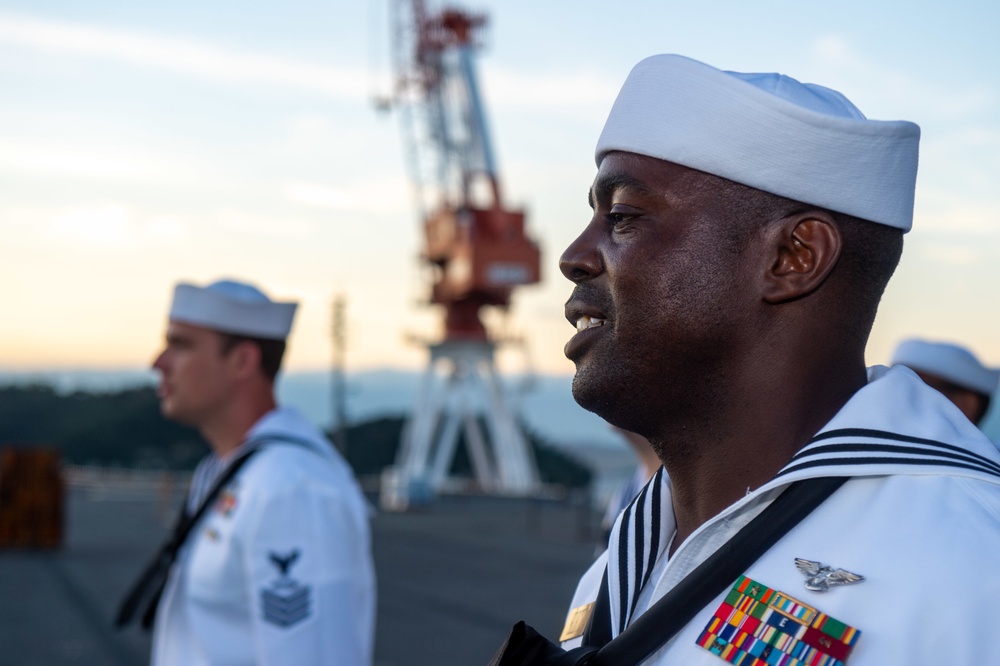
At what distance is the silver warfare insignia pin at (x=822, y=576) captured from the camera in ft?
5.16

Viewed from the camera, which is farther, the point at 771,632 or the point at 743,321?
the point at 743,321

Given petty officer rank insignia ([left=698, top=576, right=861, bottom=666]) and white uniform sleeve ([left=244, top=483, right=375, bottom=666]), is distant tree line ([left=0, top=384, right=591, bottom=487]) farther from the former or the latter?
petty officer rank insignia ([left=698, top=576, right=861, bottom=666])

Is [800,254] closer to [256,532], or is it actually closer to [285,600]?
[285,600]

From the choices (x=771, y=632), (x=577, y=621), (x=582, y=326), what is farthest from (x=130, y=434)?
(x=771, y=632)

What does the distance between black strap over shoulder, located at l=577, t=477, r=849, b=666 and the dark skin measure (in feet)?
0.65

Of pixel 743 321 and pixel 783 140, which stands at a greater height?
pixel 783 140

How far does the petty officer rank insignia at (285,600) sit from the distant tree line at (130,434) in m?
66.3

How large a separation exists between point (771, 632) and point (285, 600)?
2452 millimetres

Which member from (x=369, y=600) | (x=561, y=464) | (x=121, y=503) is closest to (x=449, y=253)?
(x=121, y=503)

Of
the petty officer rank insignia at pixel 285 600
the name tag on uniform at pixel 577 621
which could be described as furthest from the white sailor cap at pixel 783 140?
the petty officer rank insignia at pixel 285 600

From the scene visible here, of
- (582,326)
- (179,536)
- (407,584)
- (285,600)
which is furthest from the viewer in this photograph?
(407,584)

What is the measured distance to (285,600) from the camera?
378 cm

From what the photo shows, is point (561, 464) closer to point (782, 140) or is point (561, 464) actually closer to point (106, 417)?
point (106, 417)

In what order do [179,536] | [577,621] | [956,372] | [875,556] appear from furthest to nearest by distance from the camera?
[956,372]
[179,536]
[577,621]
[875,556]
